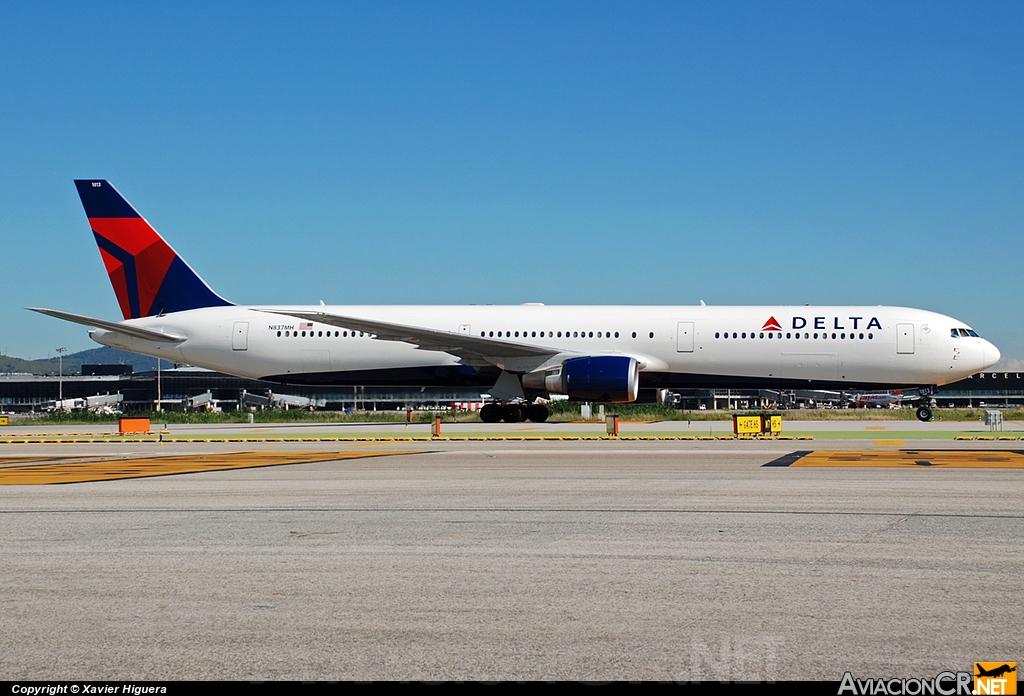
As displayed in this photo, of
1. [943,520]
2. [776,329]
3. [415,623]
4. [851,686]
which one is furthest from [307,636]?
[776,329]

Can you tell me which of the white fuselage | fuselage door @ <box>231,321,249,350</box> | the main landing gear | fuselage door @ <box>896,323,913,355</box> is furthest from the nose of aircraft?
fuselage door @ <box>231,321,249,350</box>

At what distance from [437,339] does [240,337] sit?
8.49 m

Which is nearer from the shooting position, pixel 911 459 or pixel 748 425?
pixel 911 459

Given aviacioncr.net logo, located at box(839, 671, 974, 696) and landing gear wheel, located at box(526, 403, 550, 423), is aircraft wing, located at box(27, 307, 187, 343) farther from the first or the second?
aviacioncr.net logo, located at box(839, 671, 974, 696)

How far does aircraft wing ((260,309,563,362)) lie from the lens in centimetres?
3167

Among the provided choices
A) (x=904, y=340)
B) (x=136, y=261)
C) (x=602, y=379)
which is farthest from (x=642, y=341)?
(x=136, y=261)

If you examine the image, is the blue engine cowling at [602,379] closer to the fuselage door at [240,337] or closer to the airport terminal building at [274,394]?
the fuselage door at [240,337]

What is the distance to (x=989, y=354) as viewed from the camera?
33.4 m

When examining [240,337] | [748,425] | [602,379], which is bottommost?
[748,425]

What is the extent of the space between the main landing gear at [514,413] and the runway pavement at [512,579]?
22.1m

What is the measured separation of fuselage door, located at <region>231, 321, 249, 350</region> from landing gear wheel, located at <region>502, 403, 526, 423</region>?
10.1 meters

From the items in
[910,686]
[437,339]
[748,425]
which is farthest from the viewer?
[437,339]

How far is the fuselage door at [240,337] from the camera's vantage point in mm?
35938

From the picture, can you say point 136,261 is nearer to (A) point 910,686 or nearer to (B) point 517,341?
(B) point 517,341
